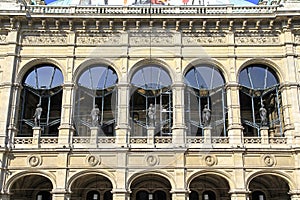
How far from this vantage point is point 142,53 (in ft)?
69.6

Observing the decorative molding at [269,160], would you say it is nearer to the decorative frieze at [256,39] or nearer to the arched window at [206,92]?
the arched window at [206,92]

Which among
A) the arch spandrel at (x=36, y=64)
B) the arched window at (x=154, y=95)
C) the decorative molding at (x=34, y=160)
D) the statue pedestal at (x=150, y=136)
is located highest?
the arch spandrel at (x=36, y=64)

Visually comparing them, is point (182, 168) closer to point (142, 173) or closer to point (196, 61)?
point (142, 173)

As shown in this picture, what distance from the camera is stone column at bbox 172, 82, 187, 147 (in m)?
19.7

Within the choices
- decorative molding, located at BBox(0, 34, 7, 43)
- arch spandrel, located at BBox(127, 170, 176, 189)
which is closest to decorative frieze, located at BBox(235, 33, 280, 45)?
arch spandrel, located at BBox(127, 170, 176, 189)

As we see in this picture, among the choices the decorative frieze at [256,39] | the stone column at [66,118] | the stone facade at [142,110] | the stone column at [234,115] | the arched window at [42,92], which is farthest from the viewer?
the decorative frieze at [256,39]

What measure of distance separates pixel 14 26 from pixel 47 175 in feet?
28.4

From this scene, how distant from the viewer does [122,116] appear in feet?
66.0

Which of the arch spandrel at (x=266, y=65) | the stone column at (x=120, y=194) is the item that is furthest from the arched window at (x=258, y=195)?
the stone column at (x=120, y=194)

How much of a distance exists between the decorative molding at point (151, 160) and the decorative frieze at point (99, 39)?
6.68m

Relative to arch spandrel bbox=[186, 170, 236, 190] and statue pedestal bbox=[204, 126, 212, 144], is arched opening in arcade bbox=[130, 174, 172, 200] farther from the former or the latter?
statue pedestal bbox=[204, 126, 212, 144]

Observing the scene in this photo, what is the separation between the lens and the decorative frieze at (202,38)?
21.4 metres

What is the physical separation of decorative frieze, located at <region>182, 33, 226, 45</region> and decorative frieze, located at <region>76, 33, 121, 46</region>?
3.88m

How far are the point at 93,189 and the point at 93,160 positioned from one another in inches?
116
